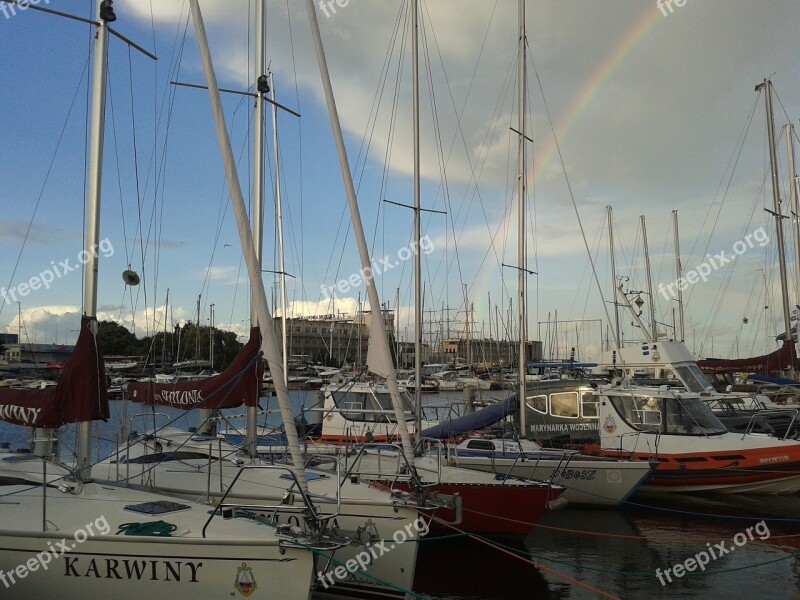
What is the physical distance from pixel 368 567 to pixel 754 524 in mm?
11162

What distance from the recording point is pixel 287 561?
7.53 metres

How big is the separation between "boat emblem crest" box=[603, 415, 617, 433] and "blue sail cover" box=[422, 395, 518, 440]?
2.79 metres

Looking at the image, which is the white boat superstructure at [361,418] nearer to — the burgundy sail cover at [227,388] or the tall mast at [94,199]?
the burgundy sail cover at [227,388]

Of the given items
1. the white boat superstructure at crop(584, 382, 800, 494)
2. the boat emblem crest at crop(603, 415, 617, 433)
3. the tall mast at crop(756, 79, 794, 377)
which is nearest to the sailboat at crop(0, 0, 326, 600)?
the white boat superstructure at crop(584, 382, 800, 494)

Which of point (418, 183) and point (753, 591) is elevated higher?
point (418, 183)

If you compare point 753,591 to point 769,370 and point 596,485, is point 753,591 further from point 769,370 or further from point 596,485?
point 769,370

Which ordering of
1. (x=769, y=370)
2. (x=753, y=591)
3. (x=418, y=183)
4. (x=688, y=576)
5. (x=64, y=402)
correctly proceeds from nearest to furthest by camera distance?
(x=64, y=402), (x=753, y=591), (x=688, y=576), (x=418, y=183), (x=769, y=370)

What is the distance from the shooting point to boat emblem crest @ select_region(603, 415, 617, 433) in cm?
2023

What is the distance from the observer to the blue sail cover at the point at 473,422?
2042cm

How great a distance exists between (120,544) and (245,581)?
152cm

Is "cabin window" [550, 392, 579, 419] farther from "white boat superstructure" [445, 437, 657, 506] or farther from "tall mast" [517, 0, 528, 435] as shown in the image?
"white boat superstructure" [445, 437, 657, 506]

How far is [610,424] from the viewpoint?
20.3m

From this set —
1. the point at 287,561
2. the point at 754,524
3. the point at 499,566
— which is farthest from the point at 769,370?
the point at 287,561

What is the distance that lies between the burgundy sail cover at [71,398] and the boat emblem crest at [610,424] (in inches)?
592
